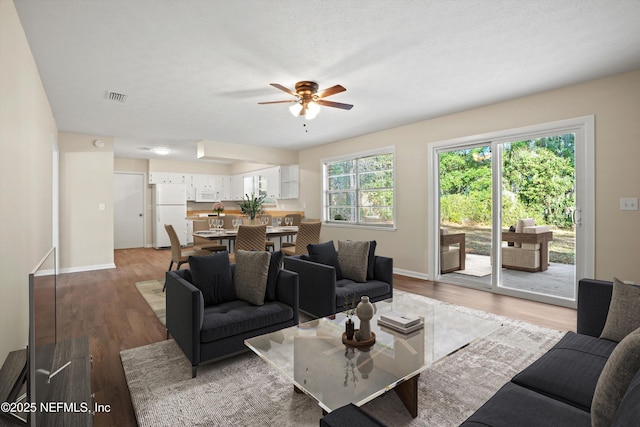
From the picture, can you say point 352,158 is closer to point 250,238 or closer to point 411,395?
point 250,238

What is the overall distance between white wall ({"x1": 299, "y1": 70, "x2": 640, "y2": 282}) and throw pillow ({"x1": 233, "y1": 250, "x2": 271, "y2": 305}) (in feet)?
10.5

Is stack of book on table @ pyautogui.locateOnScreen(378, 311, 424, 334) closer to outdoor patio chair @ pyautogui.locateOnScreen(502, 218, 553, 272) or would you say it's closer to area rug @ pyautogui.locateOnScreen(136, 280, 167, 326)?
area rug @ pyautogui.locateOnScreen(136, 280, 167, 326)

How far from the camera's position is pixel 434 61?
3107 mm

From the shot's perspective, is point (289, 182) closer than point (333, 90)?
No

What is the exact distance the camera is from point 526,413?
1273mm

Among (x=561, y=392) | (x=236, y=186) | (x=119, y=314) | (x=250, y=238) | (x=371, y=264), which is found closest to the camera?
(x=561, y=392)

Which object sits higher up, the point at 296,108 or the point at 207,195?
the point at 296,108

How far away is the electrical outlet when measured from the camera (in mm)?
3326

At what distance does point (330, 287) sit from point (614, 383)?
225 centimetres

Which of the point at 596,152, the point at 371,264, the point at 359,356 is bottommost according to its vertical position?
the point at 359,356

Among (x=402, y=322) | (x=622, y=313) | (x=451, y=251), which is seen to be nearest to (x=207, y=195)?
(x=451, y=251)

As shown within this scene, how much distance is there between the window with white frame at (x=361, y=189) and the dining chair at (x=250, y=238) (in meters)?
2.34

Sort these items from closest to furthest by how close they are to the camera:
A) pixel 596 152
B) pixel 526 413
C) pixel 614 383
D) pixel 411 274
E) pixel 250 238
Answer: pixel 614 383, pixel 526 413, pixel 596 152, pixel 250 238, pixel 411 274

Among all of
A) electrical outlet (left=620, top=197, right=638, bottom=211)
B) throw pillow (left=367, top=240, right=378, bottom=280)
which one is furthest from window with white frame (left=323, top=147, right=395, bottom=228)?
electrical outlet (left=620, top=197, right=638, bottom=211)
